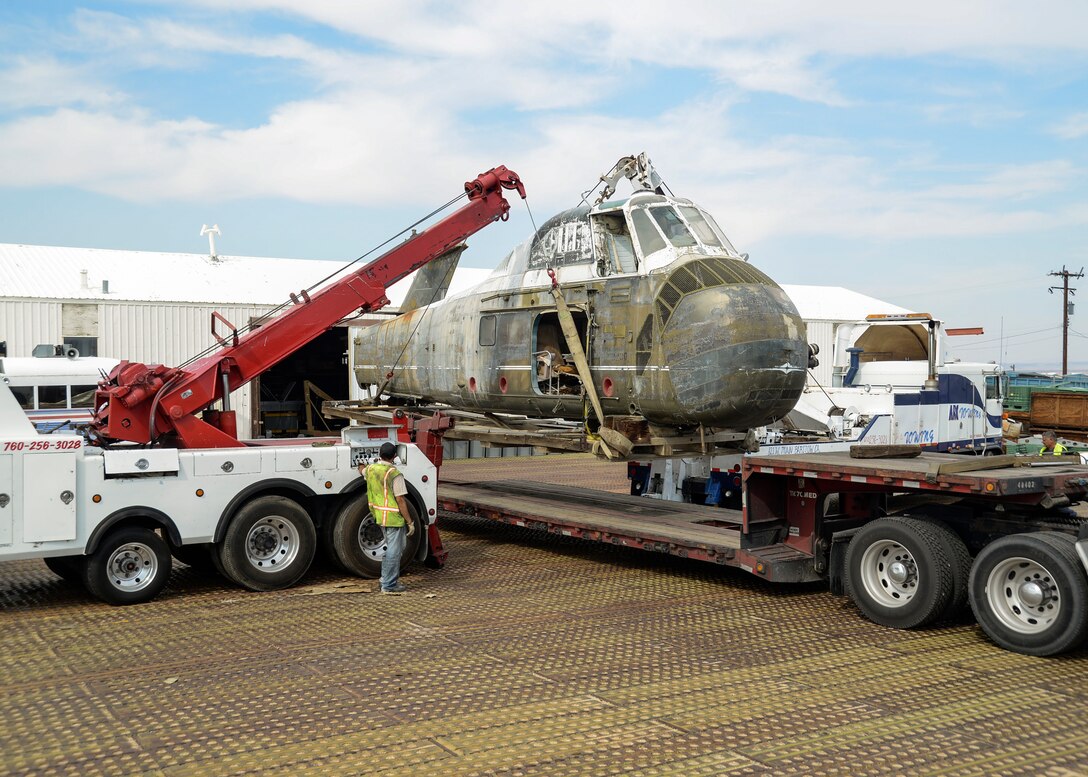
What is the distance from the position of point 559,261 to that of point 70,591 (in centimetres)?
694

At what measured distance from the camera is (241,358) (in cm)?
1153

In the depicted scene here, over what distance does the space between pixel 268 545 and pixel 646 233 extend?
5.72 metres

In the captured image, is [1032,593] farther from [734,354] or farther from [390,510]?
[390,510]

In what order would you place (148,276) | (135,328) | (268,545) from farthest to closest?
1. (148,276)
2. (135,328)
3. (268,545)

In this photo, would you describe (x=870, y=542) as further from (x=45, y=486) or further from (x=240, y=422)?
(x=240, y=422)

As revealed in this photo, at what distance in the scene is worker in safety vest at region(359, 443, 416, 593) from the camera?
9.82m

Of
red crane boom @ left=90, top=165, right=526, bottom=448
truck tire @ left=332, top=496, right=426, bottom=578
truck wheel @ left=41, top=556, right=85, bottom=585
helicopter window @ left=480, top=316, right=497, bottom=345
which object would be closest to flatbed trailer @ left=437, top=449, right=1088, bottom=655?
truck tire @ left=332, top=496, right=426, bottom=578

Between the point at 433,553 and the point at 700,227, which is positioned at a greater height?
the point at 700,227

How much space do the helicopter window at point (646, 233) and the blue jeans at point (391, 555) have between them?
176 inches

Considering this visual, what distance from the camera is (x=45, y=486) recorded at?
882cm

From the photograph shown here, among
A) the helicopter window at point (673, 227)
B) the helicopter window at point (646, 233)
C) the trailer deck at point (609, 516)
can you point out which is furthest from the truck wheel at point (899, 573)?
the helicopter window at point (646, 233)

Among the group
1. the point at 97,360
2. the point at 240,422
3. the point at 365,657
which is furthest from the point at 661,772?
the point at 240,422

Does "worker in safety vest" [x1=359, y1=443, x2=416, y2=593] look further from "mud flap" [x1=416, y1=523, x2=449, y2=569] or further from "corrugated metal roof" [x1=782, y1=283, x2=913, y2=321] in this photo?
"corrugated metal roof" [x1=782, y1=283, x2=913, y2=321]

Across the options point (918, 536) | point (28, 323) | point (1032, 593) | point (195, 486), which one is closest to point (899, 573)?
point (918, 536)
